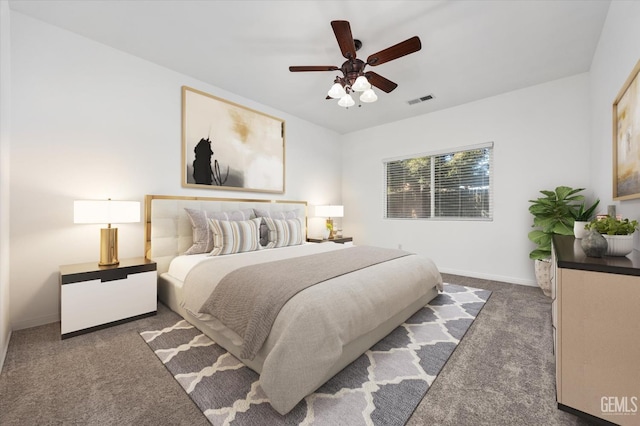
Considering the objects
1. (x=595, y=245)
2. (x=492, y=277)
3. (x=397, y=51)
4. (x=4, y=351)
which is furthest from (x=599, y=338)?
(x=4, y=351)

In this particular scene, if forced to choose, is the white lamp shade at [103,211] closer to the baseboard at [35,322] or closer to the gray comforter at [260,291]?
the baseboard at [35,322]

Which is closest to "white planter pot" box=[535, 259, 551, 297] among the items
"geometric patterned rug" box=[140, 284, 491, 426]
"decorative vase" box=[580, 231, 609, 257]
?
"geometric patterned rug" box=[140, 284, 491, 426]

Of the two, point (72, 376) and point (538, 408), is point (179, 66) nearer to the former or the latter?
point (72, 376)

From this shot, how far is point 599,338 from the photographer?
1.17 metres

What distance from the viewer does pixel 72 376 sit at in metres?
1.66

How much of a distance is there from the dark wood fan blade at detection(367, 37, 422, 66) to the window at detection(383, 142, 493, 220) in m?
2.53

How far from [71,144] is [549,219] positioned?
525 centimetres

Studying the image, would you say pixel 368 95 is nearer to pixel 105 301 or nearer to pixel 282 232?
pixel 282 232

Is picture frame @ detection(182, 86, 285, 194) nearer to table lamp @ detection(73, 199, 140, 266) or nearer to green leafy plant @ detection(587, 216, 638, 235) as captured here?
table lamp @ detection(73, 199, 140, 266)

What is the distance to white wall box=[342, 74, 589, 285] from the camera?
331 cm

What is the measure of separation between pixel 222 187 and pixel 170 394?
2630 millimetres

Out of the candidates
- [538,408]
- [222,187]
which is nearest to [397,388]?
[538,408]

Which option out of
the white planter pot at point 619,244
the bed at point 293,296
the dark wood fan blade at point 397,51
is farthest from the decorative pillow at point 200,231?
the white planter pot at point 619,244

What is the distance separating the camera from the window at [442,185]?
13.2ft
